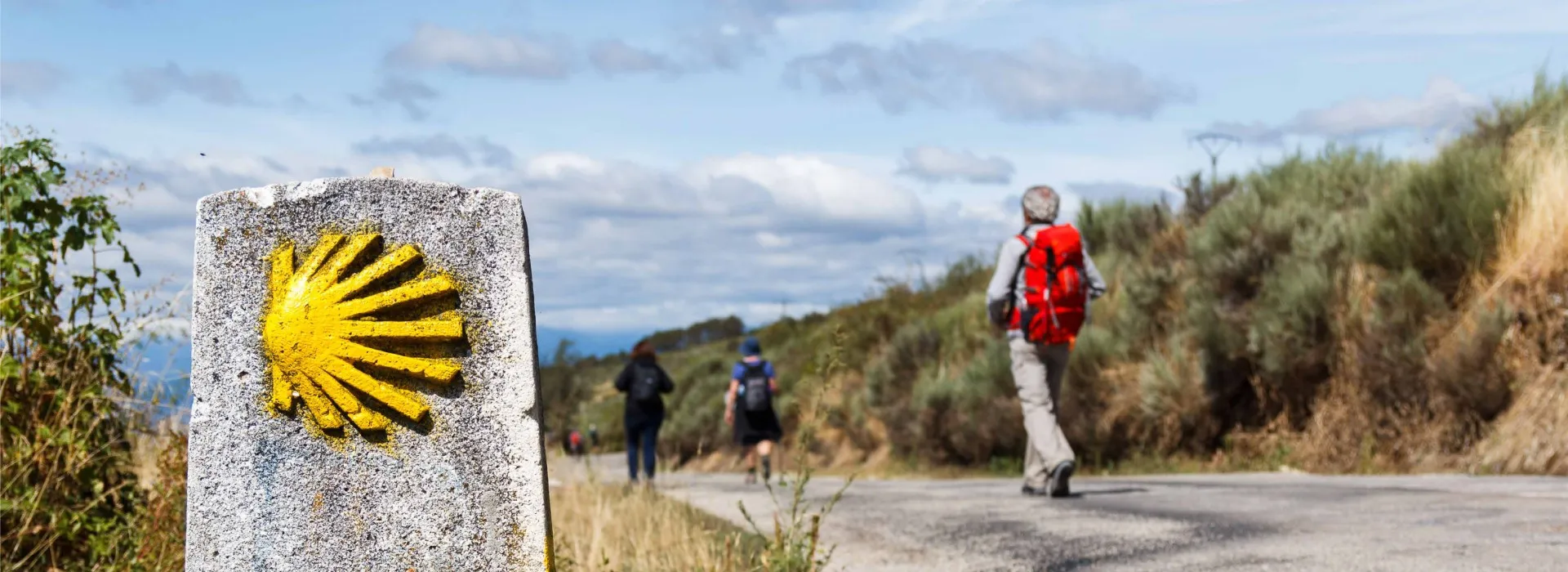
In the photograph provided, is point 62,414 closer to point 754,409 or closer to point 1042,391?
point 1042,391

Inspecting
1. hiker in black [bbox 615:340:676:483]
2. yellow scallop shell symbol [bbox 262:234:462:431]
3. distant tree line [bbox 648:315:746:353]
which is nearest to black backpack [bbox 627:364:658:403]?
hiker in black [bbox 615:340:676:483]

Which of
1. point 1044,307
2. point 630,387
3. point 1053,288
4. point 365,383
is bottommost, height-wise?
point 365,383

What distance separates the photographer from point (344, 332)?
409 centimetres

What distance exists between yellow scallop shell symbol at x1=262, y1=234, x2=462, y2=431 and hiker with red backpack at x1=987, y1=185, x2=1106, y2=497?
5963 mm

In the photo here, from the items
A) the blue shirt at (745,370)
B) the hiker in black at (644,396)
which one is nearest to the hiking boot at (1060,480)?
the hiker in black at (644,396)

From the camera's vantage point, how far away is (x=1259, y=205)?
48.7ft

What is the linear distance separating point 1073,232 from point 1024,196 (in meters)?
0.44

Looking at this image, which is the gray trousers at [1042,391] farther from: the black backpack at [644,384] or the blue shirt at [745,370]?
the blue shirt at [745,370]

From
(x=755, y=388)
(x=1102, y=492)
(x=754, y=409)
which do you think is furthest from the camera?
(x=755, y=388)

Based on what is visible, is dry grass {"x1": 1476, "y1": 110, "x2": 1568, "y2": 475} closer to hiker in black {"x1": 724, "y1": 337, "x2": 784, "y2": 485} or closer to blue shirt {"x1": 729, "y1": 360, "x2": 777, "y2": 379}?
hiker in black {"x1": 724, "y1": 337, "x2": 784, "y2": 485}

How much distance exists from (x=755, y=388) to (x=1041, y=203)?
6350mm

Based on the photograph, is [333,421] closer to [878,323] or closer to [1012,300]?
[1012,300]

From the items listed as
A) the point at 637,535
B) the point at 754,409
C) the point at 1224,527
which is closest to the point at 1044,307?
the point at 1224,527

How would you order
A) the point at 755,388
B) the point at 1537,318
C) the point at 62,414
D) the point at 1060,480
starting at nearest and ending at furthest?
1. the point at 62,414
2. the point at 1060,480
3. the point at 1537,318
4. the point at 755,388
